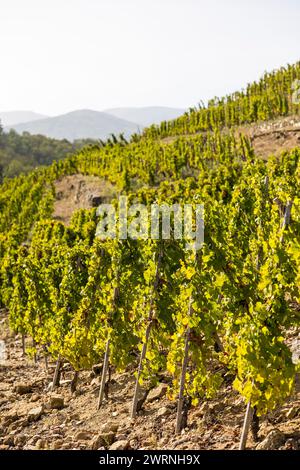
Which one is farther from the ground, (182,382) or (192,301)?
(192,301)

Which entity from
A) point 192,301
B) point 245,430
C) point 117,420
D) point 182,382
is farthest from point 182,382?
point 117,420

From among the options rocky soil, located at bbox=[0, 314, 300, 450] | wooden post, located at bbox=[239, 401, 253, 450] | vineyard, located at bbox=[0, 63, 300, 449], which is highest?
vineyard, located at bbox=[0, 63, 300, 449]

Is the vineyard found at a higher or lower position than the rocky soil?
higher

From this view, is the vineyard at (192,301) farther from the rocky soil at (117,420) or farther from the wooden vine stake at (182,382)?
the rocky soil at (117,420)

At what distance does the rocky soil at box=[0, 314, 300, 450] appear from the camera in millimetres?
13031

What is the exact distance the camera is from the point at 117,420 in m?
16.5

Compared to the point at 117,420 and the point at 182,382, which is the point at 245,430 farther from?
the point at 117,420

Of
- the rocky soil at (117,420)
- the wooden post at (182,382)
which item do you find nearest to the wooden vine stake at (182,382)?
the wooden post at (182,382)

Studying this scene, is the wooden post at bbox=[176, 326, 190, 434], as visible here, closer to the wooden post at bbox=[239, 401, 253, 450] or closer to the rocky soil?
the rocky soil

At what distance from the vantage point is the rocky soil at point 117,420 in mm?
13031

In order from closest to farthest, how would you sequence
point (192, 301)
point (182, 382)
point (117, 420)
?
point (192, 301), point (182, 382), point (117, 420)

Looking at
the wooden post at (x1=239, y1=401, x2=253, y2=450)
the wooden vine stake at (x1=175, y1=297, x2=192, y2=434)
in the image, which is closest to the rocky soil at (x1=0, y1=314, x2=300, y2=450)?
the wooden vine stake at (x1=175, y1=297, x2=192, y2=434)
